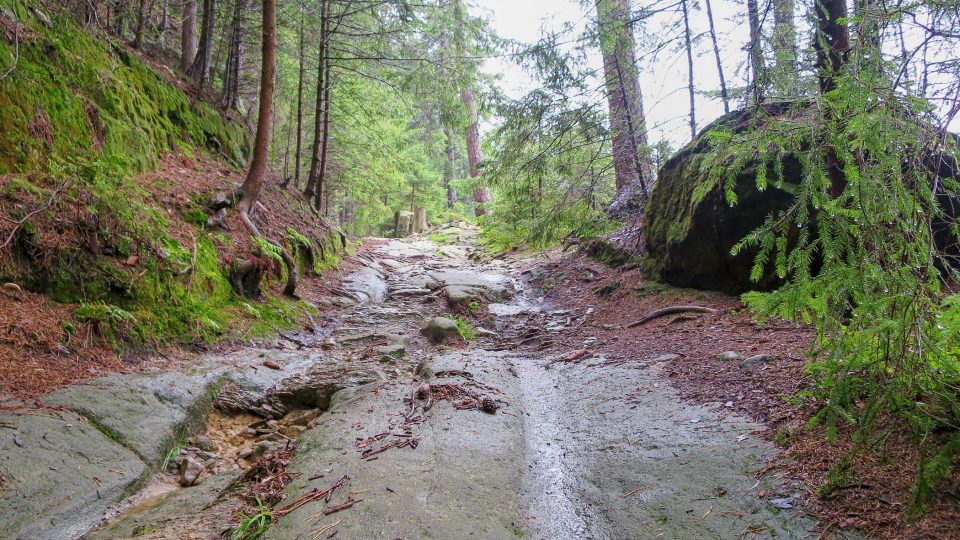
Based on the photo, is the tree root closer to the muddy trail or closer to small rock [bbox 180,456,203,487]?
the muddy trail

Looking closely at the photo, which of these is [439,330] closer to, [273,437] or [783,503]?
[273,437]

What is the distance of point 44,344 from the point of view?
3986mm

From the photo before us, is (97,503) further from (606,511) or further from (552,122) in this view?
(552,122)

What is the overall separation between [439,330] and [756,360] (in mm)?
4314

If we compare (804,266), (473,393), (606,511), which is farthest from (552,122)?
(606,511)

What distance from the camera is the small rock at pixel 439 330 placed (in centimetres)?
724

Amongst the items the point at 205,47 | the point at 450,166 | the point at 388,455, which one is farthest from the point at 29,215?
the point at 450,166

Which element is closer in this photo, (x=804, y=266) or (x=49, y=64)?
(x=804, y=266)

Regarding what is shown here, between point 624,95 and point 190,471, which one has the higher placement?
point 624,95

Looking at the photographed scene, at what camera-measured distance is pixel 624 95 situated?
9133 millimetres

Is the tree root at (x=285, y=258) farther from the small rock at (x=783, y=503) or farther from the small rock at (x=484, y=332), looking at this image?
the small rock at (x=783, y=503)

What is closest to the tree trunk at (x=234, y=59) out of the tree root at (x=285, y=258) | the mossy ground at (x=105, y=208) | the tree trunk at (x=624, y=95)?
the mossy ground at (x=105, y=208)

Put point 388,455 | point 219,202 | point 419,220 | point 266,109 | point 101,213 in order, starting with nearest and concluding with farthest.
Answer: point 388,455
point 101,213
point 219,202
point 266,109
point 419,220

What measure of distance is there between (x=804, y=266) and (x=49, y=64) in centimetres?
811
